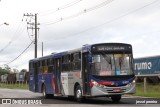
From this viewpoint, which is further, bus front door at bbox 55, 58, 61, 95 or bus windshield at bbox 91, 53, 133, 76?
bus front door at bbox 55, 58, 61, 95

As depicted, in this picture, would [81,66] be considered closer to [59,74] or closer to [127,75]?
[127,75]

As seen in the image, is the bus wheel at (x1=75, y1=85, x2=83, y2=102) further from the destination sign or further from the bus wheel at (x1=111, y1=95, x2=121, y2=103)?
the destination sign

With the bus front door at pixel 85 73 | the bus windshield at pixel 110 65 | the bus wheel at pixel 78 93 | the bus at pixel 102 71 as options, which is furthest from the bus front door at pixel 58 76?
the bus windshield at pixel 110 65

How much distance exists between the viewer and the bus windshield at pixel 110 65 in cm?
2172

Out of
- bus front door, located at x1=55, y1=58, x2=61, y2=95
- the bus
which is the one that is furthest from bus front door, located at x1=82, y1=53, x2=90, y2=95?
bus front door, located at x1=55, y1=58, x2=61, y2=95

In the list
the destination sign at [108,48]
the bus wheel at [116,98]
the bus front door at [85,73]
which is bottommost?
the bus wheel at [116,98]

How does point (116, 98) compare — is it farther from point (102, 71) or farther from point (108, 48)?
point (108, 48)

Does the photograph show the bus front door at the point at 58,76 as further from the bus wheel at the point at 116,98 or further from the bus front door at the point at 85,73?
the bus wheel at the point at 116,98

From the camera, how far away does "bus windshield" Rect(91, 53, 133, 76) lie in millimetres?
21719

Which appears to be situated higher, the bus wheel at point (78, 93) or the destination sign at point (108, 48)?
the destination sign at point (108, 48)

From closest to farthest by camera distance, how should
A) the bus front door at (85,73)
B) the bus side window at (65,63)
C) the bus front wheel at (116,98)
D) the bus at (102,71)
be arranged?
the bus at (102,71) < the bus front door at (85,73) < the bus front wheel at (116,98) < the bus side window at (65,63)

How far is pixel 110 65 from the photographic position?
2175cm

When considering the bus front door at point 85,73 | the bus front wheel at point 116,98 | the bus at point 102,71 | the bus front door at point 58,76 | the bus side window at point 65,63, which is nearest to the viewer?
the bus at point 102,71

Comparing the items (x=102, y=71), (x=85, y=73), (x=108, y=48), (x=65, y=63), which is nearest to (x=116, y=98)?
(x=85, y=73)
